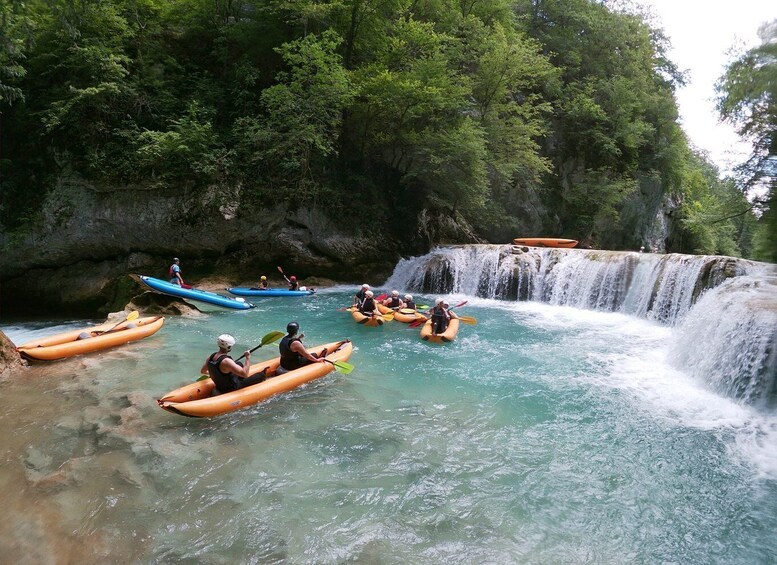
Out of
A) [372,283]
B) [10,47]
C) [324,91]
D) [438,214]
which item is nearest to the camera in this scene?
[10,47]

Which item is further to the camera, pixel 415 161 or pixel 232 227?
pixel 415 161

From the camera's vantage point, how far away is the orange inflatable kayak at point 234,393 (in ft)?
15.1

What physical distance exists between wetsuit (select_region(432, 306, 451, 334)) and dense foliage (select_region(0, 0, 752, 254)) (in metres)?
7.32

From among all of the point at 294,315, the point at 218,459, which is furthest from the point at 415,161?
the point at 218,459

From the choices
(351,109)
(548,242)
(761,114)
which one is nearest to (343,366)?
(761,114)

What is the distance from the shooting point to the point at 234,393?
5.00m

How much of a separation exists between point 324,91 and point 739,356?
12063 millimetres

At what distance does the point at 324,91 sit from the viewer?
1316 cm

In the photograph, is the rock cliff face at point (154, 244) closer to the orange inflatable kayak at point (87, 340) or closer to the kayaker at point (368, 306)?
the orange inflatable kayak at point (87, 340)

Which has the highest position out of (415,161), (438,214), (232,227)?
(415,161)

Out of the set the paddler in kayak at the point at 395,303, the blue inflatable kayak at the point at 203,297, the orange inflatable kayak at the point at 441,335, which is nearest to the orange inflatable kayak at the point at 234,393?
the orange inflatable kayak at the point at 441,335

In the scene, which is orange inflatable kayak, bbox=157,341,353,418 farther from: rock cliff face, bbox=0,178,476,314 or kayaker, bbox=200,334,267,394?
rock cliff face, bbox=0,178,476,314

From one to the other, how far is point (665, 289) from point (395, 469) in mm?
9450

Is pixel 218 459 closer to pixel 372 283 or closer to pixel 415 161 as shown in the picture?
pixel 372 283
